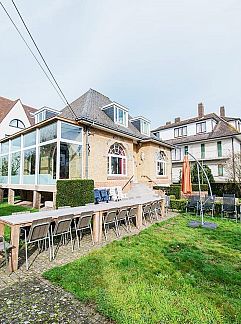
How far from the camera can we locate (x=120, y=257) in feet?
17.0

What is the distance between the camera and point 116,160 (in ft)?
55.0

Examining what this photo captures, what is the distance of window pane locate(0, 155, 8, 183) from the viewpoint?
17781 millimetres

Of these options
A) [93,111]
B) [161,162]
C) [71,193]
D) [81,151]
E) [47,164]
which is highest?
[93,111]

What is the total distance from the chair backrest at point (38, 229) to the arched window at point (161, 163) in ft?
56.8

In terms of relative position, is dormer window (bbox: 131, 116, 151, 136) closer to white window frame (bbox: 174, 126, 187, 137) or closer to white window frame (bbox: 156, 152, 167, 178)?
white window frame (bbox: 156, 152, 167, 178)

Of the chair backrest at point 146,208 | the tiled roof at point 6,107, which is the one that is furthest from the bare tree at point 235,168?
the tiled roof at point 6,107

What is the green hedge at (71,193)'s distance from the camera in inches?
427

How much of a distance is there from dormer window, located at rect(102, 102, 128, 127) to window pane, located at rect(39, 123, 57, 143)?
5.96m

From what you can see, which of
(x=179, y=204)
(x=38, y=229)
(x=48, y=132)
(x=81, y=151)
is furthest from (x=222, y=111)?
(x=38, y=229)

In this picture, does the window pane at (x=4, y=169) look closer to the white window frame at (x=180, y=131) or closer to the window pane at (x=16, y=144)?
the window pane at (x=16, y=144)

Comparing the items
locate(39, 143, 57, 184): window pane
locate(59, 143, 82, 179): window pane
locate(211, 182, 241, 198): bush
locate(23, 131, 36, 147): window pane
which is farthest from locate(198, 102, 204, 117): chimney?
locate(39, 143, 57, 184): window pane

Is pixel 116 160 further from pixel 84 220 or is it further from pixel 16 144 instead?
pixel 84 220

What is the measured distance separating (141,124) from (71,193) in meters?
12.6

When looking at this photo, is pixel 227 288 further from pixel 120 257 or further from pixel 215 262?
pixel 120 257
